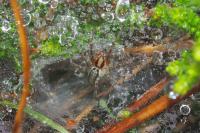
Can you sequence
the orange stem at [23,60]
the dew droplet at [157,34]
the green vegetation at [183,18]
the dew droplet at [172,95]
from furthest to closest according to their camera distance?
the dew droplet at [157,34] → the orange stem at [23,60] → the dew droplet at [172,95] → the green vegetation at [183,18]

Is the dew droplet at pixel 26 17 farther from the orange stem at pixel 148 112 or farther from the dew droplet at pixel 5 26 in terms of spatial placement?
the orange stem at pixel 148 112

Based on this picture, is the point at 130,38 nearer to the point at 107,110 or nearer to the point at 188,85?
the point at 107,110

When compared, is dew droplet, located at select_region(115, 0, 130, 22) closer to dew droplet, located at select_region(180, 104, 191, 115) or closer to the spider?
the spider

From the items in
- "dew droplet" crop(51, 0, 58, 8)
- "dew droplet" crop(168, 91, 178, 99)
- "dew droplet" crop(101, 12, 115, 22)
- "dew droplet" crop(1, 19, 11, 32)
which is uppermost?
"dew droplet" crop(51, 0, 58, 8)

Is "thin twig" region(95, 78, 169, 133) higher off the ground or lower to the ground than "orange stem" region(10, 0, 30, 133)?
lower

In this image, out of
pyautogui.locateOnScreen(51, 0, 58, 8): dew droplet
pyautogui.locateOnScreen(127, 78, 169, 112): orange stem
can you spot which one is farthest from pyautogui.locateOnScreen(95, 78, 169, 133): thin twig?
pyautogui.locateOnScreen(51, 0, 58, 8): dew droplet

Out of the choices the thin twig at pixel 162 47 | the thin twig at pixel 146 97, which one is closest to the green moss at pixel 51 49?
the thin twig at pixel 162 47

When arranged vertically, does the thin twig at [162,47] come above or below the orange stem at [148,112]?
above
